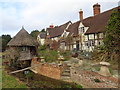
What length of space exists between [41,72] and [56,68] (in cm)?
287

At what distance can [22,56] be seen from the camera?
62.4 ft

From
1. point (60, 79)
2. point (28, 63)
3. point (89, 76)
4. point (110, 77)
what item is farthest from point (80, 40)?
point (110, 77)

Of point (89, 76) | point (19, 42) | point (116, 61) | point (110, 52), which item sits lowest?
point (89, 76)

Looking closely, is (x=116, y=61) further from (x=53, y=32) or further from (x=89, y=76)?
(x=53, y=32)

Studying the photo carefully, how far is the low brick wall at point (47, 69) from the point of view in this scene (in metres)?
13.6

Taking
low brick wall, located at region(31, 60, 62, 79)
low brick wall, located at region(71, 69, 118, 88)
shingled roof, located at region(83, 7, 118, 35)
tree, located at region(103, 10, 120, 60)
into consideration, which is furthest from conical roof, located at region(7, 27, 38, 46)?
tree, located at region(103, 10, 120, 60)

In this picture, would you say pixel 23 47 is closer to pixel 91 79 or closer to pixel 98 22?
pixel 91 79

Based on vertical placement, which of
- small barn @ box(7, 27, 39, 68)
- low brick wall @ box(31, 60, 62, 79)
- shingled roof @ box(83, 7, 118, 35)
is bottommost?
low brick wall @ box(31, 60, 62, 79)

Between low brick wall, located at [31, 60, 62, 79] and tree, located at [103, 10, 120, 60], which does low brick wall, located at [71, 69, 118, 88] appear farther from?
tree, located at [103, 10, 120, 60]

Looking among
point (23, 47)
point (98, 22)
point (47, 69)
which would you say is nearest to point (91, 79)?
point (47, 69)

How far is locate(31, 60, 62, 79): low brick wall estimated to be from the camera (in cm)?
1361

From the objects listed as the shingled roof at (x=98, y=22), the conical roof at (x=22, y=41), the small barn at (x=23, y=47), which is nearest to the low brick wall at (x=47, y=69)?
the small barn at (x=23, y=47)

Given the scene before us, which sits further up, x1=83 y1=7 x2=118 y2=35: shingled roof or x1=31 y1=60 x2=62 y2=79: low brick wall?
x1=83 y1=7 x2=118 y2=35: shingled roof

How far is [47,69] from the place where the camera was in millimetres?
14789
